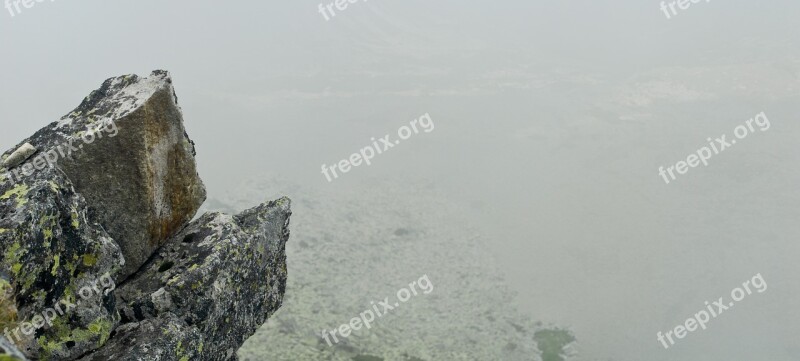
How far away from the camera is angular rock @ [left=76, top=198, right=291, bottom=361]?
431 inches

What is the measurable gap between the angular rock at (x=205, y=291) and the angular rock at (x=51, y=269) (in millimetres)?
658

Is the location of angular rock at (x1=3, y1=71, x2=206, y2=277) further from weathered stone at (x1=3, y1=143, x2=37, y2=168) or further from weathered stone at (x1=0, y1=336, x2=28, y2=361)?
weathered stone at (x1=0, y1=336, x2=28, y2=361)

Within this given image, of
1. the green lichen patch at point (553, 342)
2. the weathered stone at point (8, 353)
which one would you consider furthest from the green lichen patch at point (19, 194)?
the green lichen patch at point (553, 342)

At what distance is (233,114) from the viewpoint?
99.8 meters

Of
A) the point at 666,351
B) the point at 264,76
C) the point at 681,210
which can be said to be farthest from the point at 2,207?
Result: the point at 264,76

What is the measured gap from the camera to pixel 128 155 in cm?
1264
